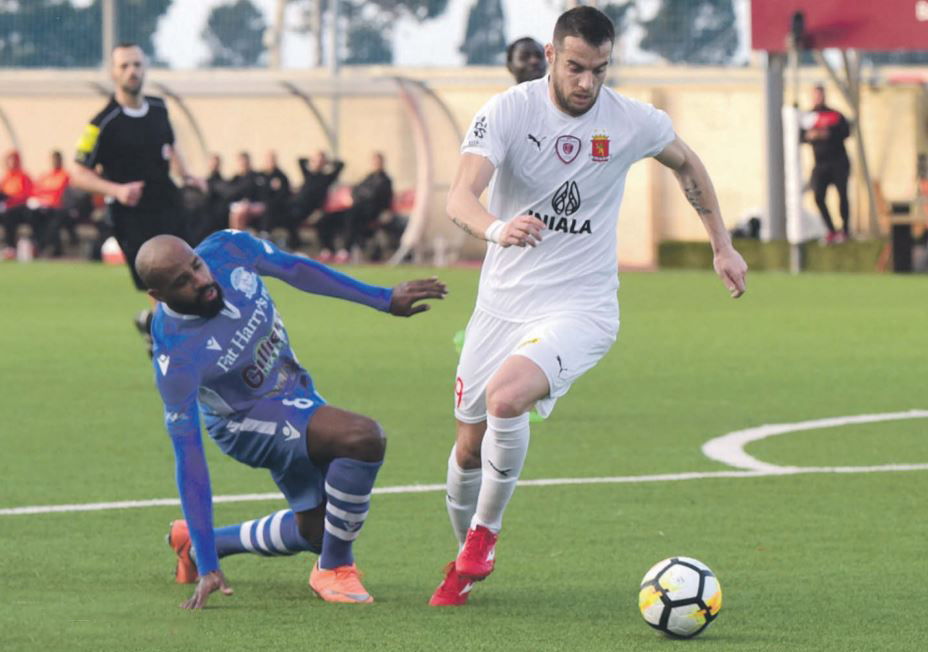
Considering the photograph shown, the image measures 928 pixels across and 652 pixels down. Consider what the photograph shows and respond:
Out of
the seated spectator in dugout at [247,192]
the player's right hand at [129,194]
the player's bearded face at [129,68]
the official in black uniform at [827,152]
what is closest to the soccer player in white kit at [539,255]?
the player's right hand at [129,194]

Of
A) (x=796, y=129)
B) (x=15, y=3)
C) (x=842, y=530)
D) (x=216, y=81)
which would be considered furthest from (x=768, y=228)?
(x=842, y=530)

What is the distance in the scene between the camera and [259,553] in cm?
739

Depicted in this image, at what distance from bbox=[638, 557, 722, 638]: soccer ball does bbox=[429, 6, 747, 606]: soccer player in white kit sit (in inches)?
27.0

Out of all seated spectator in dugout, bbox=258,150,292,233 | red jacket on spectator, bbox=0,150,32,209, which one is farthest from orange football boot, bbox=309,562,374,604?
red jacket on spectator, bbox=0,150,32,209

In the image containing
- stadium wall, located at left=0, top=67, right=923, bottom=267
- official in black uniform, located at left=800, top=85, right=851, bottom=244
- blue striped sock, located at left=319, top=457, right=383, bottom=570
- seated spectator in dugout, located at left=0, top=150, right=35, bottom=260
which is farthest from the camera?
seated spectator in dugout, located at left=0, top=150, right=35, bottom=260

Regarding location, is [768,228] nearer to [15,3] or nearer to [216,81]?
[216,81]

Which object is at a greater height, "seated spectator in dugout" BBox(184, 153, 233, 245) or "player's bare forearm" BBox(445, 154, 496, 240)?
"player's bare forearm" BBox(445, 154, 496, 240)

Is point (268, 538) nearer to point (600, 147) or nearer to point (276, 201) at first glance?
point (600, 147)

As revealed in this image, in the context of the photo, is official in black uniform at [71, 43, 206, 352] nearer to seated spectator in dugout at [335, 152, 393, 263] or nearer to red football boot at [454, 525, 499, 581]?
red football boot at [454, 525, 499, 581]

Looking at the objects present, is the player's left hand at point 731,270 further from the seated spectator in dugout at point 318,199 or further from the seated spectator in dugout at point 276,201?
the seated spectator in dugout at point 276,201

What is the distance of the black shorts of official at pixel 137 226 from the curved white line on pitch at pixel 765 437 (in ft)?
14.1

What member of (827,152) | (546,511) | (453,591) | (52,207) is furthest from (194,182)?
(52,207)

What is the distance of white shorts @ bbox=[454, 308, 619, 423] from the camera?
279 inches

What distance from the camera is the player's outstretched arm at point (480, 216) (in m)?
6.56
